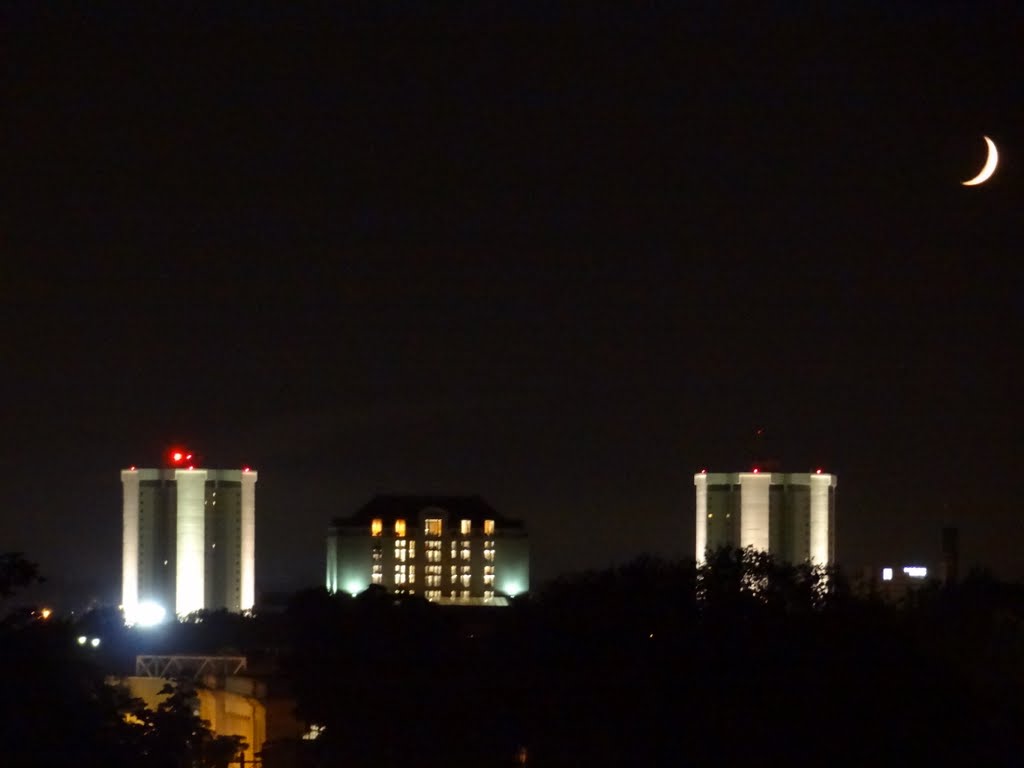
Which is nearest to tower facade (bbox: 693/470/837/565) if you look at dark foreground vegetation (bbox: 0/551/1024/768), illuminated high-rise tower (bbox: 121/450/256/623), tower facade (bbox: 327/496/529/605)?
tower facade (bbox: 327/496/529/605)

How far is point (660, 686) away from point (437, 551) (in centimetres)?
11421

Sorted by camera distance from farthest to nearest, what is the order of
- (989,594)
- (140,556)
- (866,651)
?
(140,556) < (989,594) < (866,651)

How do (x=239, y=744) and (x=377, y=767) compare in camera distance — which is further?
(x=239, y=744)

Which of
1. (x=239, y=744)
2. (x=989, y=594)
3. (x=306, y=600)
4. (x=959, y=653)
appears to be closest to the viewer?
(x=959, y=653)

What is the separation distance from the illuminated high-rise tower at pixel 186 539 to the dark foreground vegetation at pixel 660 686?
74.6 metres

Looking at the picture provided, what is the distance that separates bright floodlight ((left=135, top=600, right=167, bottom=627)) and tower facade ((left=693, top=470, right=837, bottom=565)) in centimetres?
3256

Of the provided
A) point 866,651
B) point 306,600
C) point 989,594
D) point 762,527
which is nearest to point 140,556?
point 762,527

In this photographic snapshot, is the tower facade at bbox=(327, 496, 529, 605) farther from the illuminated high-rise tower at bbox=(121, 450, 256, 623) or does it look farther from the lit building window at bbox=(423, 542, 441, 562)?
the illuminated high-rise tower at bbox=(121, 450, 256, 623)

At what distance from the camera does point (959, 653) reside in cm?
3891


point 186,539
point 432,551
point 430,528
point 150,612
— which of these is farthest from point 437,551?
point 150,612

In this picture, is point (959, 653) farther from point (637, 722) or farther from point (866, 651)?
point (637, 722)

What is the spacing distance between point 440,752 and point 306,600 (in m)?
38.8

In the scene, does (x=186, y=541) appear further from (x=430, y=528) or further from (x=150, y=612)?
(x=430, y=528)

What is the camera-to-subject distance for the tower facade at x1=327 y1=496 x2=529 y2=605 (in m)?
147
